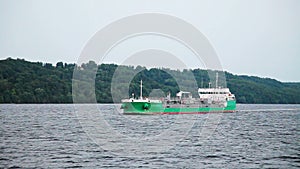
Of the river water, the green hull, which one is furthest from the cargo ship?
the river water

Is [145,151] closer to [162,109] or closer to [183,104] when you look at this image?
[162,109]

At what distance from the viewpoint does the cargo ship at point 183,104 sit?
103 metres

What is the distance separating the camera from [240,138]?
185 ft

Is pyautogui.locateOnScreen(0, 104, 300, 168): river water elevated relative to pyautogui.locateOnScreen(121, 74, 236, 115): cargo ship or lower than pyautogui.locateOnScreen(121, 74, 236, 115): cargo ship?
lower

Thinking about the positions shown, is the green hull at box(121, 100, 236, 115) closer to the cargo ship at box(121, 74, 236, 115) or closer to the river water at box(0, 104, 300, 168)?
the cargo ship at box(121, 74, 236, 115)

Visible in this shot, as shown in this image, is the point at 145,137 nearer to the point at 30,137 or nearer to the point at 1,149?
the point at 30,137

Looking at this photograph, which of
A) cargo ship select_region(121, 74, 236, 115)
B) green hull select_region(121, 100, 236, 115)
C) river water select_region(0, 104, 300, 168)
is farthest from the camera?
cargo ship select_region(121, 74, 236, 115)

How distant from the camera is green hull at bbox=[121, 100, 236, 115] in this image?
102 metres

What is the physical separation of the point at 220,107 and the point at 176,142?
3371 inches

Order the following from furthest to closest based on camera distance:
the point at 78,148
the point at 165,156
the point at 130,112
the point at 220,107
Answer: the point at 220,107 < the point at 130,112 < the point at 78,148 < the point at 165,156

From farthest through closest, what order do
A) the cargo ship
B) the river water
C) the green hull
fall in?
the cargo ship → the green hull → the river water

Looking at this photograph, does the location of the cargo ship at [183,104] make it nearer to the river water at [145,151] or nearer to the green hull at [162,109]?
the green hull at [162,109]

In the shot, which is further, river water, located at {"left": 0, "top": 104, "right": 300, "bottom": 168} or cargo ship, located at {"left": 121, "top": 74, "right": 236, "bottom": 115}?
cargo ship, located at {"left": 121, "top": 74, "right": 236, "bottom": 115}

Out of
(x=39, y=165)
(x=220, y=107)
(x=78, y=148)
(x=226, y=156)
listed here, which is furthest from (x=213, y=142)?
(x=220, y=107)
